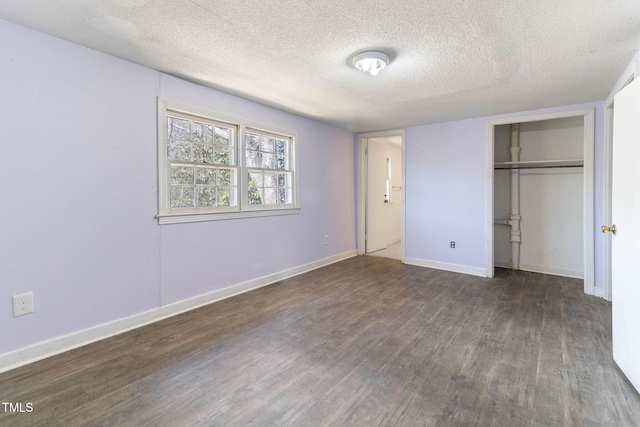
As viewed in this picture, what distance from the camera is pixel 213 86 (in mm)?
3090

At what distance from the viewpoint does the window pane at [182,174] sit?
2946mm

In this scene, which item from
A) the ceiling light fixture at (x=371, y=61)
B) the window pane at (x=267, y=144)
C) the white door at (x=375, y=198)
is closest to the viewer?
the ceiling light fixture at (x=371, y=61)

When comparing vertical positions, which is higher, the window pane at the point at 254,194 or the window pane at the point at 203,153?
the window pane at the point at 203,153

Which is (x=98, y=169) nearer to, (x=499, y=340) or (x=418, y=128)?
(x=499, y=340)

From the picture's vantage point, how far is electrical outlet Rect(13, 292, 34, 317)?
2.00m

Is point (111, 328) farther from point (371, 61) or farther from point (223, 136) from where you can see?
point (371, 61)

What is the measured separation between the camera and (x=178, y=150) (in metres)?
2.98

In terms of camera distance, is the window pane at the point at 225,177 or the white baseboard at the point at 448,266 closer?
the window pane at the point at 225,177

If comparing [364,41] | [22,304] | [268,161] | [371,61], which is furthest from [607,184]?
[22,304]

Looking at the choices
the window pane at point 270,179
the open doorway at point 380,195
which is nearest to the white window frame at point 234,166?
the window pane at point 270,179

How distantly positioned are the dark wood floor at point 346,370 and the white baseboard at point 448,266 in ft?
3.56

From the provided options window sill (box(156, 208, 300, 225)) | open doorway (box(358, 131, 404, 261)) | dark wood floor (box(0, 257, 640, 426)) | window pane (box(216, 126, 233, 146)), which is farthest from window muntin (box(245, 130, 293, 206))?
open doorway (box(358, 131, 404, 261))

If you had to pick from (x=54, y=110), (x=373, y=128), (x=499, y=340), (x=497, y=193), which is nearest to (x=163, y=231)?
(x=54, y=110)

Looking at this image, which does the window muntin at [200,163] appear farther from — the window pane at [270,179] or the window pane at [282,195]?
the window pane at [282,195]
